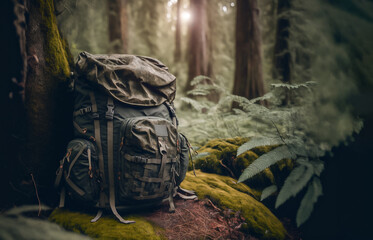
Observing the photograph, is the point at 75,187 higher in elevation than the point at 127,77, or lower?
lower

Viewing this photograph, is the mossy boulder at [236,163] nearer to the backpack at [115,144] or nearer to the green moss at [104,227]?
the backpack at [115,144]

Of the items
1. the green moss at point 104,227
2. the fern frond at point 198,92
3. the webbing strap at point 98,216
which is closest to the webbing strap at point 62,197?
the green moss at point 104,227

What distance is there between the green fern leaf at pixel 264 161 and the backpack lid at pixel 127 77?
1384 mm

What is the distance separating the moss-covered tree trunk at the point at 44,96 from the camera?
2284 millimetres

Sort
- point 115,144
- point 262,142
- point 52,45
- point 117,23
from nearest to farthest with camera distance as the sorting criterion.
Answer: point 115,144
point 52,45
point 262,142
point 117,23

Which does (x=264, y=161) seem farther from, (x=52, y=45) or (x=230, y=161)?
(x=52, y=45)

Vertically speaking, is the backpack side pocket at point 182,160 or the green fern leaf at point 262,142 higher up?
the green fern leaf at point 262,142

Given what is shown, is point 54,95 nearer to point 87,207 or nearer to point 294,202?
point 87,207

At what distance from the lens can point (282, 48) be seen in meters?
7.48

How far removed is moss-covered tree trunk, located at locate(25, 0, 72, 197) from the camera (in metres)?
2.28

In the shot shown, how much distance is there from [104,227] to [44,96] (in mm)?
1600

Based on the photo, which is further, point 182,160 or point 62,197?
point 182,160

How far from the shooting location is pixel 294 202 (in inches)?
119

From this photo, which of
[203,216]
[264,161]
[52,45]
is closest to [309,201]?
[264,161]
